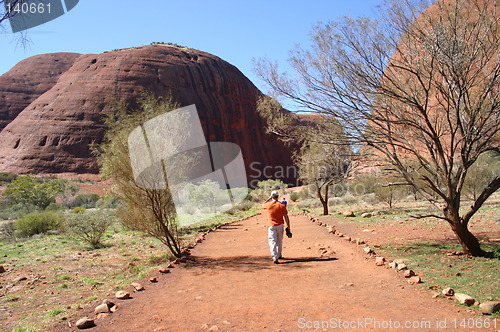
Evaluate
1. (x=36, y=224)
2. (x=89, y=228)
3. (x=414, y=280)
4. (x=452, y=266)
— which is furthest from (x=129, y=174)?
(x=36, y=224)

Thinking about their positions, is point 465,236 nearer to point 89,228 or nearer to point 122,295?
point 122,295

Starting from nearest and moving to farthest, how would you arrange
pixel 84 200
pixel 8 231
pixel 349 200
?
pixel 8 231 → pixel 349 200 → pixel 84 200

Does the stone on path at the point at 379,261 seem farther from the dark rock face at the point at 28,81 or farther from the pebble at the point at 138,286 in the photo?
the dark rock face at the point at 28,81

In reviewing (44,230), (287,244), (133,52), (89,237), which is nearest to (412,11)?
(287,244)

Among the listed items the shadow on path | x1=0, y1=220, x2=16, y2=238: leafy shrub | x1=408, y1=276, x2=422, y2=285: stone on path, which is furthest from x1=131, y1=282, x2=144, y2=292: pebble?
x1=0, y1=220, x2=16, y2=238: leafy shrub

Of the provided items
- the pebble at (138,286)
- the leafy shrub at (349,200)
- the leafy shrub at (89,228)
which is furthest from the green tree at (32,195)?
the pebble at (138,286)

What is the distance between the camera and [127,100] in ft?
172

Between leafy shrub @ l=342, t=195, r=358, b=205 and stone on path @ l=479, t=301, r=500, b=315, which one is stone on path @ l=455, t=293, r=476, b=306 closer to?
stone on path @ l=479, t=301, r=500, b=315

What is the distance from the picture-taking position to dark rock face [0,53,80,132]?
61.6 m

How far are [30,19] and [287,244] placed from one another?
305 inches

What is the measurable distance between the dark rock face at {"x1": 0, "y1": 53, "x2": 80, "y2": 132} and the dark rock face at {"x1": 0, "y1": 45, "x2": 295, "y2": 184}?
15.4 ft

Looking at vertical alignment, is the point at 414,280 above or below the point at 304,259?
above

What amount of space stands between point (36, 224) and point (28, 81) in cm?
6262

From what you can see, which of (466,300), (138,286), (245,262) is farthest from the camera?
(245,262)
